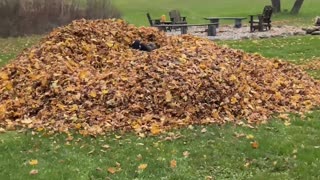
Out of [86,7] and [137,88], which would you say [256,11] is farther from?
[137,88]

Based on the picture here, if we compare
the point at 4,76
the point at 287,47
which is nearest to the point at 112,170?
the point at 4,76

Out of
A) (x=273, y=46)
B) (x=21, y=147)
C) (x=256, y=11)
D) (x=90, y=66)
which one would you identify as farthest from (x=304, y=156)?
(x=256, y=11)

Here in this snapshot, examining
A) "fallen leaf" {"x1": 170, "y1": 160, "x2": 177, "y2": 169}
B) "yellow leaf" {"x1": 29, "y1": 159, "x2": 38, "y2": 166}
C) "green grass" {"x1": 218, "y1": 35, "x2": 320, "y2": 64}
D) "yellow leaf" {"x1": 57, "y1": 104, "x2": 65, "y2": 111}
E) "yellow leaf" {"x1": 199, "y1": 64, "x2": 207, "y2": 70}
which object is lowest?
"green grass" {"x1": 218, "y1": 35, "x2": 320, "y2": 64}

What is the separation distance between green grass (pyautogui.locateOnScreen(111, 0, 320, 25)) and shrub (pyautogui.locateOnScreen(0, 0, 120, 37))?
245 inches

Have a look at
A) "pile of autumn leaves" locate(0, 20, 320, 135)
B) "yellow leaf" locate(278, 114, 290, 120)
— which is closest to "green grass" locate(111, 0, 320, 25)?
"pile of autumn leaves" locate(0, 20, 320, 135)

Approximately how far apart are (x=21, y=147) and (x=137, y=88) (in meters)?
2.18

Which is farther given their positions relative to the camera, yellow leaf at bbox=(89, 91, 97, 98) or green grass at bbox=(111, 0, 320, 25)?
green grass at bbox=(111, 0, 320, 25)

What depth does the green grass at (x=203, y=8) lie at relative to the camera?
116 feet

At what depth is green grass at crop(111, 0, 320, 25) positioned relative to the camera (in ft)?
116

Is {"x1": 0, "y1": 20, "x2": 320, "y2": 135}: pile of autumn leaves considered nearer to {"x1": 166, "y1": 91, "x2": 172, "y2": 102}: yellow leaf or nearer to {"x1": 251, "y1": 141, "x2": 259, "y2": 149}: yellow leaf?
{"x1": 166, "y1": 91, "x2": 172, "y2": 102}: yellow leaf

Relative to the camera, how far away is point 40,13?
26359 mm

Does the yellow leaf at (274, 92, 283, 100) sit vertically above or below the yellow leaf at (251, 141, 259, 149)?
above

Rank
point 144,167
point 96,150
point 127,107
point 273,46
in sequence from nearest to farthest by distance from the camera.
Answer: point 144,167 → point 96,150 → point 127,107 → point 273,46

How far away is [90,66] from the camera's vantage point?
34.1ft
